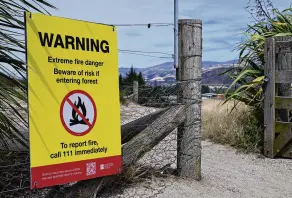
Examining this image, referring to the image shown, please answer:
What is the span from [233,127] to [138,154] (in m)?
3.66

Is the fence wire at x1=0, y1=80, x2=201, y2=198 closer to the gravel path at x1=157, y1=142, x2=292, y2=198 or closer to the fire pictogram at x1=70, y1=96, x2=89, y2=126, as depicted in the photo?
the gravel path at x1=157, y1=142, x2=292, y2=198

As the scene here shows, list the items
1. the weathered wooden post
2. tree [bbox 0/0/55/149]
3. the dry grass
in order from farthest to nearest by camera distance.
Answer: the dry grass
the weathered wooden post
tree [bbox 0/0/55/149]

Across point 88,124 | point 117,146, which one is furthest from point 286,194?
point 88,124

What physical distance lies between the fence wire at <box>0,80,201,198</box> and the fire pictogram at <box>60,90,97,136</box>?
44cm

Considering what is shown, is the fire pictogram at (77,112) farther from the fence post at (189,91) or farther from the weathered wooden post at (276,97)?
the weathered wooden post at (276,97)

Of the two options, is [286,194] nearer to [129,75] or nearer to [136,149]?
[136,149]

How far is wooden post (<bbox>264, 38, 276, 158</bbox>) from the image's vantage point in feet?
21.8

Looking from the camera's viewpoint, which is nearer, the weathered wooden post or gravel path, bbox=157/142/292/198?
gravel path, bbox=157/142/292/198

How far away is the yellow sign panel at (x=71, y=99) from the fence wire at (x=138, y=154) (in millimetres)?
412

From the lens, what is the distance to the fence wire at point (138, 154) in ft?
12.2

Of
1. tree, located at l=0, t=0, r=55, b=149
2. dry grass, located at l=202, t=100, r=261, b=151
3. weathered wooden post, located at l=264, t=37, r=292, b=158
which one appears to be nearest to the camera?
tree, located at l=0, t=0, r=55, b=149

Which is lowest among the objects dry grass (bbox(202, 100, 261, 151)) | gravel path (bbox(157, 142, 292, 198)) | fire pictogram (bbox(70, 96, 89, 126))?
gravel path (bbox(157, 142, 292, 198))

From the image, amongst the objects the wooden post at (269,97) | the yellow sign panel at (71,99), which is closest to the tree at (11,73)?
the yellow sign panel at (71,99)

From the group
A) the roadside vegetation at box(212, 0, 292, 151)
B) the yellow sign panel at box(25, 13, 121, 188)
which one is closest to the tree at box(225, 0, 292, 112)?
the roadside vegetation at box(212, 0, 292, 151)
